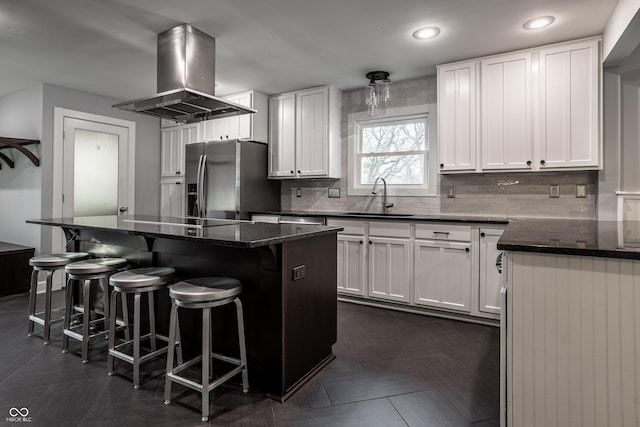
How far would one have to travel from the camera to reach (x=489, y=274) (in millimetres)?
3066

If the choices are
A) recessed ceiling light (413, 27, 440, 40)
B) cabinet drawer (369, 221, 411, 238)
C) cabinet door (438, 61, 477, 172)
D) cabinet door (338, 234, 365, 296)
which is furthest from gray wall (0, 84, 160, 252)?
cabinet door (438, 61, 477, 172)

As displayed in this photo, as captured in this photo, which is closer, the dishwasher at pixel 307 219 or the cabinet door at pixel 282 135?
the dishwasher at pixel 307 219

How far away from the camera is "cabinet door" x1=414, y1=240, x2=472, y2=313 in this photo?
3.17m

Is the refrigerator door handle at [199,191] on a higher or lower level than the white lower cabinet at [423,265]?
higher

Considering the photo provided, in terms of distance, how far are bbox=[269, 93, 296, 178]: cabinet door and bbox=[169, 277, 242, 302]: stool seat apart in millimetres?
2705

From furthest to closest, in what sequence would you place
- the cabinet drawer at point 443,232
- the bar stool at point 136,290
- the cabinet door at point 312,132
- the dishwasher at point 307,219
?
1. the cabinet door at point 312,132
2. the dishwasher at point 307,219
3. the cabinet drawer at point 443,232
4. the bar stool at point 136,290

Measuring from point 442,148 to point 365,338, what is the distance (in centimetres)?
198

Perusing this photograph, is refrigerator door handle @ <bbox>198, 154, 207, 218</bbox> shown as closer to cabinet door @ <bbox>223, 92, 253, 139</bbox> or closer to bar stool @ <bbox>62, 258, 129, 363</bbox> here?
cabinet door @ <bbox>223, 92, 253, 139</bbox>

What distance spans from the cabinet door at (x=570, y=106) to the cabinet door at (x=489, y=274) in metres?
0.78

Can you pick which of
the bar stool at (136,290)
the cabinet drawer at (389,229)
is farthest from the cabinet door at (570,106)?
the bar stool at (136,290)

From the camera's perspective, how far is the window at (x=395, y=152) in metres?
4.02

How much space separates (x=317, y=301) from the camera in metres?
2.25

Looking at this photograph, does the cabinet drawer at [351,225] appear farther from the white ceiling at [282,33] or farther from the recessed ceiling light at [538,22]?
the recessed ceiling light at [538,22]

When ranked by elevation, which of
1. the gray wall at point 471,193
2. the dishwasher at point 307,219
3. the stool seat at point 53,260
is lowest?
the stool seat at point 53,260
